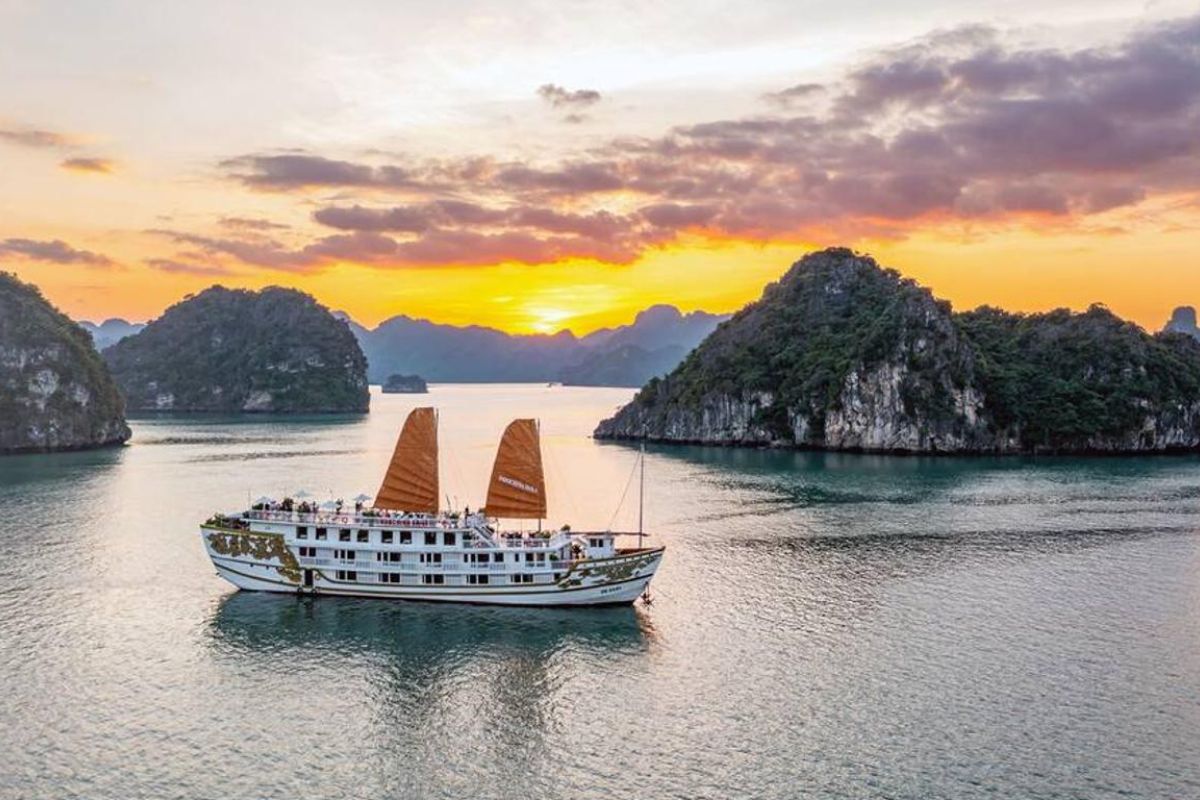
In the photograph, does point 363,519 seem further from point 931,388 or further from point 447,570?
point 931,388

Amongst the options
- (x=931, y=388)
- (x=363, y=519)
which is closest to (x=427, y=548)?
(x=363, y=519)

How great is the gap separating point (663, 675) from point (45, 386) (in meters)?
149

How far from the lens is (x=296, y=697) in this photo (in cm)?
4066

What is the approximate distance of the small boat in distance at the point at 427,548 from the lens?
54.5 meters

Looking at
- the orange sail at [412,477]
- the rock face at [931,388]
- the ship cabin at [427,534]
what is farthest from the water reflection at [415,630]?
the rock face at [931,388]

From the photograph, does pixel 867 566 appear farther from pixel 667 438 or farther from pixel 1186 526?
pixel 667 438

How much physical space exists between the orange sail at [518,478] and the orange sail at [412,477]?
4.04 m

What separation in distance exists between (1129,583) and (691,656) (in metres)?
34.8

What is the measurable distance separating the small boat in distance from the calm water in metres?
1.53

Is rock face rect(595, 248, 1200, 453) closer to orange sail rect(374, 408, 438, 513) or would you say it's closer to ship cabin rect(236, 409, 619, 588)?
ship cabin rect(236, 409, 619, 588)

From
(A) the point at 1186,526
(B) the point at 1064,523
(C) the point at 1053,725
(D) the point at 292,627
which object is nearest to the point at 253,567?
(D) the point at 292,627

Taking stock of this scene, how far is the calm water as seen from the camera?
111ft

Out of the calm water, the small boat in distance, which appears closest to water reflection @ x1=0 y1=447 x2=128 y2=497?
the calm water

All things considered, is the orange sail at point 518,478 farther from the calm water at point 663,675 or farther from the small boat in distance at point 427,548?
the calm water at point 663,675
